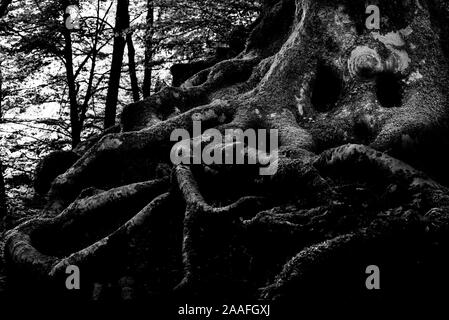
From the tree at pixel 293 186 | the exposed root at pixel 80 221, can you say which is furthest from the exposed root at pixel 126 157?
the exposed root at pixel 80 221

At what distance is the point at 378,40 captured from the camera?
4465 mm

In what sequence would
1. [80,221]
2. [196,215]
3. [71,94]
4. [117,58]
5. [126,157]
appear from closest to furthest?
1. [196,215]
2. [80,221]
3. [126,157]
4. [117,58]
5. [71,94]

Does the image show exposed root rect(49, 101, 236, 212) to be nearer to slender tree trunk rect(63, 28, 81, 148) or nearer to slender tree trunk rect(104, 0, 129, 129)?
slender tree trunk rect(104, 0, 129, 129)

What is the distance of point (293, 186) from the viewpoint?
304 cm

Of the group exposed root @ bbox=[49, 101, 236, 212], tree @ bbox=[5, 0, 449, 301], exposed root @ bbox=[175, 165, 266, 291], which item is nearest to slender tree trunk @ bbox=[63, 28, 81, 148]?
tree @ bbox=[5, 0, 449, 301]

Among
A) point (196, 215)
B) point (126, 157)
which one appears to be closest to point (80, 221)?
point (126, 157)

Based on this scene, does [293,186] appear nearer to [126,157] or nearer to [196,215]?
[196,215]

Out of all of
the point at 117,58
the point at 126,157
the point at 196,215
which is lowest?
the point at 196,215

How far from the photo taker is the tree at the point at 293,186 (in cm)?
229

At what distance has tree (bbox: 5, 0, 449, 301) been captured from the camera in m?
2.29
